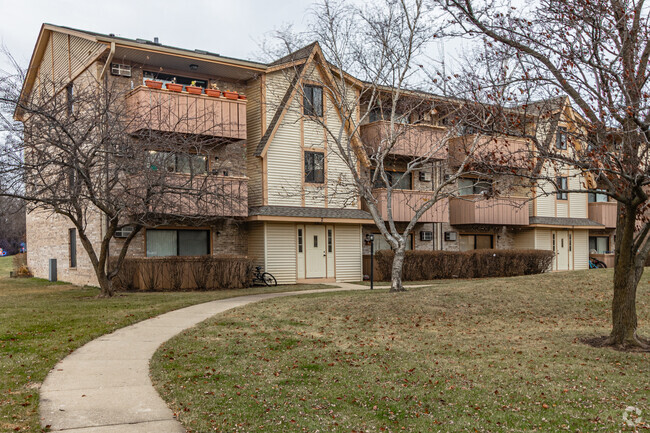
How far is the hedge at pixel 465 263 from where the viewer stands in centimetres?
2555

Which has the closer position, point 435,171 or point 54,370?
point 54,370

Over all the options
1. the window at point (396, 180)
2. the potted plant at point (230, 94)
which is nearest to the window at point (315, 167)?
the window at point (396, 180)

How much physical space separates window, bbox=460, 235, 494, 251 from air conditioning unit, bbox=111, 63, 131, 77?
17.3 meters

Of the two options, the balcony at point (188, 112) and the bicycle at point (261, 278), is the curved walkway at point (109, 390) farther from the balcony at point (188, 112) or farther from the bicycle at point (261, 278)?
the bicycle at point (261, 278)

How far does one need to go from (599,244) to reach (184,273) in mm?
25135

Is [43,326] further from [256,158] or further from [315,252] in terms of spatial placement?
[315,252]

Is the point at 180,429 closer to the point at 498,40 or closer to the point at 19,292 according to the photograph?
the point at 498,40

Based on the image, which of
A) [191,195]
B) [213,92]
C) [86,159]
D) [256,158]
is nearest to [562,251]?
[256,158]

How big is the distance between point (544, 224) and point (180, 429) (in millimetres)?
28348

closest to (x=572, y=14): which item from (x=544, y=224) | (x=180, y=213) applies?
(x=180, y=213)

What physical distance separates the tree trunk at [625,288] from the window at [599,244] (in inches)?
1042

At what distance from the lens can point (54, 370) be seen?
841cm

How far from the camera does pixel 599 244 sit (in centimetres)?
3566

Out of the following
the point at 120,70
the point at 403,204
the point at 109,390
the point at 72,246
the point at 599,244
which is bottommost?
the point at 109,390
